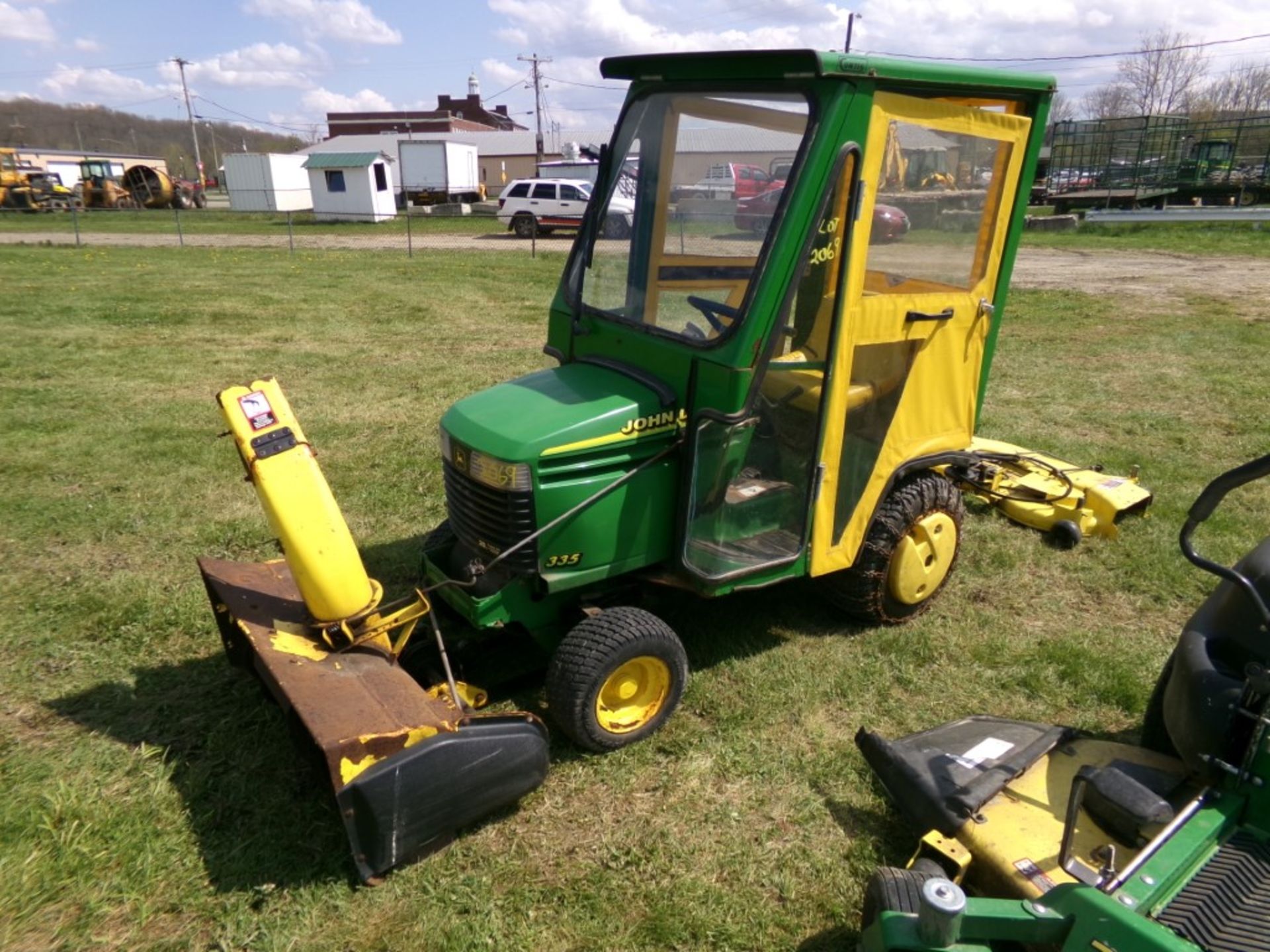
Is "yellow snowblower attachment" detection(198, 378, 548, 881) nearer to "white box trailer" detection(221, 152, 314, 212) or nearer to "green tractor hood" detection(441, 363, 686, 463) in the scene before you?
"green tractor hood" detection(441, 363, 686, 463)

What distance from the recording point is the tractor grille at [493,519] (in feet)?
9.98

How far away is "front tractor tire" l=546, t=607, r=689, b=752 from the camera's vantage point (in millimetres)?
2986

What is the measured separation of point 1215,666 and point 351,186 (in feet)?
103

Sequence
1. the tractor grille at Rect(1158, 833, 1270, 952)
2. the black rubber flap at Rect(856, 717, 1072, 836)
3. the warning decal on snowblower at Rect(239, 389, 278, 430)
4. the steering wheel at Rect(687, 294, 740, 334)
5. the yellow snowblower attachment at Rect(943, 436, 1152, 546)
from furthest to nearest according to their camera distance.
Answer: the yellow snowblower attachment at Rect(943, 436, 1152, 546) < the steering wheel at Rect(687, 294, 740, 334) < the warning decal on snowblower at Rect(239, 389, 278, 430) < the black rubber flap at Rect(856, 717, 1072, 836) < the tractor grille at Rect(1158, 833, 1270, 952)

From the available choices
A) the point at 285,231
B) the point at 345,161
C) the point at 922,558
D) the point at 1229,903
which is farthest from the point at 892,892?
the point at 345,161

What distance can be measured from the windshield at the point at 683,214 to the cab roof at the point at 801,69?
0.12 metres

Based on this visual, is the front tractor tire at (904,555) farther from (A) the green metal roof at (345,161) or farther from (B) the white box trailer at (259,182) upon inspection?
(B) the white box trailer at (259,182)

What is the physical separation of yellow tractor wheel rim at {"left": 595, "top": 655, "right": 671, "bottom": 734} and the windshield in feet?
4.05

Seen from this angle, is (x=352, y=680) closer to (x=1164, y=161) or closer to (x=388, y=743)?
(x=388, y=743)

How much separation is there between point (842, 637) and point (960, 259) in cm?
175

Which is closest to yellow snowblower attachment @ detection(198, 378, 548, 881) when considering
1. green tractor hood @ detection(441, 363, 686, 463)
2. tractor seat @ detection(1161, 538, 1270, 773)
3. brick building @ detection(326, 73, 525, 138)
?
green tractor hood @ detection(441, 363, 686, 463)

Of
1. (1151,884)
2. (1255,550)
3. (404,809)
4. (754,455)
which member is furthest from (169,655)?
(1255,550)

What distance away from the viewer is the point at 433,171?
3678 centimetres

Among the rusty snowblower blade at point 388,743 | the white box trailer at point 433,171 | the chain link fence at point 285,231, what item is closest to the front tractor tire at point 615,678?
the rusty snowblower blade at point 388,743
